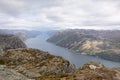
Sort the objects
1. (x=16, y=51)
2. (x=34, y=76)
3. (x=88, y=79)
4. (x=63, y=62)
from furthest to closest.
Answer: (x=16, y=51) → (x=63, y=62) → (x=34, y=76) → (x=88, y=79)

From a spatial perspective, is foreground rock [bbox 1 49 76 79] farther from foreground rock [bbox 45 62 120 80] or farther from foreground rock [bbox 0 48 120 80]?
foreground rock [bbox 45 62 120 80]

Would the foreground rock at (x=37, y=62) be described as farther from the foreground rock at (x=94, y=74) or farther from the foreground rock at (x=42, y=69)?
the foreground rock at (x=94, y=74)

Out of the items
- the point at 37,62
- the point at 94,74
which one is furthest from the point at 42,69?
the point at 94,74

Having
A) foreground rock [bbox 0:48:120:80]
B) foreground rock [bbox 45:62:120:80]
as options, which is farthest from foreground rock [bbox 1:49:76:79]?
foreground rock [bbox 45:62:120:80]

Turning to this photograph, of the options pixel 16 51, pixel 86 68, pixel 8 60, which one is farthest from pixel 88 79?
pixel 16 51

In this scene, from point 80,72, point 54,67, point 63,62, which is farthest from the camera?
point 63,62

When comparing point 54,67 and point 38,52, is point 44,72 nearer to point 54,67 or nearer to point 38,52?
point 54,67

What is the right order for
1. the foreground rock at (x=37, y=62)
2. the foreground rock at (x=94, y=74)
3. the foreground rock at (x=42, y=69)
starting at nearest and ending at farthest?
the foreground rock at (x=42, y=69)
the foreground rock at (x=94, y=74)
the foreground rock at (x=37, y=62)

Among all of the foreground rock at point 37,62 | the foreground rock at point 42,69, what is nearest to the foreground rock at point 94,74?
the foreground rock at point 42,69

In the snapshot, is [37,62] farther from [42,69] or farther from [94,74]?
[94,74]
